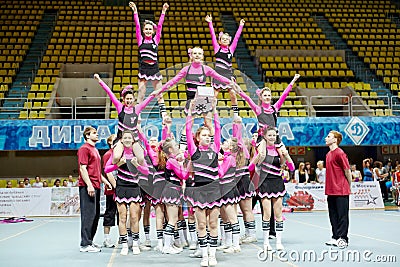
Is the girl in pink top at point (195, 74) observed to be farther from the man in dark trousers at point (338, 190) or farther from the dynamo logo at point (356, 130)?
the dynamo logo at point (356, 130)

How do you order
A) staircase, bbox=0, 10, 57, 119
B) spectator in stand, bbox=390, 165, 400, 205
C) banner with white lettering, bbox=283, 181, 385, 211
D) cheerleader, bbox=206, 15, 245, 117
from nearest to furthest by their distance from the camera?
cheerleader, bbox=206, 15, 245, 117
banner with white lettering, bbox=283, 181, 385, 211
spectator in stand, bbox=390, 165, 400, 205
staircase, bbox=0, 10, 57, 119

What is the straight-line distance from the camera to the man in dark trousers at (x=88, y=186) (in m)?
6.91

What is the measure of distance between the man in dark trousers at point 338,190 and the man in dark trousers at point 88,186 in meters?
3.35

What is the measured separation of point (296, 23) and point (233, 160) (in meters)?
19.0

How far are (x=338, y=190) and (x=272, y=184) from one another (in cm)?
103

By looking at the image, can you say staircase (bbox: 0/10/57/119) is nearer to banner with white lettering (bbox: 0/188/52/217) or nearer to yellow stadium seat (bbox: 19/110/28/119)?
yellow stadium seat (bbox: 19/110/28/119)

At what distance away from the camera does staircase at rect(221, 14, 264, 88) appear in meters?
20.0

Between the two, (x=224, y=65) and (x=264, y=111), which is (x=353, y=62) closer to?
(x=264, y=111)

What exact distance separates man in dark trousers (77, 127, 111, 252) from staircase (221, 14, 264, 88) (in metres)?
12.2

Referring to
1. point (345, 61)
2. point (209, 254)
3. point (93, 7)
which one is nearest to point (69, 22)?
point (93, 7)

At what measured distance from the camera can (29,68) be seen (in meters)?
20.4

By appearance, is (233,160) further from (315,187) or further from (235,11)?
(235,11)

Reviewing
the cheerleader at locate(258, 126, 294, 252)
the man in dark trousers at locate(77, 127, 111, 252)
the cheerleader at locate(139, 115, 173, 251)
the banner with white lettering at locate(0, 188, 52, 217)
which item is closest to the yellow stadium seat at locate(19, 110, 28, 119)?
the banner with white lettering at locate(0, 188, 52, 217)

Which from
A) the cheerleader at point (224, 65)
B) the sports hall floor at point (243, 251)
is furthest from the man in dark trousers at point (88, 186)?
the cheerleader at point (224, 65)
